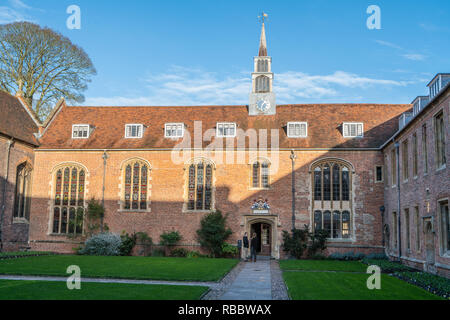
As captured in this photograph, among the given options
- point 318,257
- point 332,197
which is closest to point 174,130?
point 332,197

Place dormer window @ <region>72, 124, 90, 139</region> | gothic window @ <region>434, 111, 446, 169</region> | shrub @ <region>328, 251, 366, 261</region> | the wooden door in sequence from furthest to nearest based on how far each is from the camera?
dormer window @ <region>72, 124, 90, 139</region> < the wooden door < shrub @ <region>328, 251, 366, 261</region> < gothic window @ <region>434, 111, 446, 169</region>

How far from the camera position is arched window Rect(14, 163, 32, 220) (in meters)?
28.6

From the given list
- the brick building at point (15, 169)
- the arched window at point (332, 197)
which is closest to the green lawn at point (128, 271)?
the brick building at point (15, 169)

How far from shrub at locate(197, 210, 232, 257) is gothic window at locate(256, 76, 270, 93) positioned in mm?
9832

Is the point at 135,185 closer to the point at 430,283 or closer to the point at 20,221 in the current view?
the point at 20,221

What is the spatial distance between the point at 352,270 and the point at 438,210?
488cm

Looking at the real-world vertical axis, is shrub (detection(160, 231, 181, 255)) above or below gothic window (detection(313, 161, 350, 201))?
below

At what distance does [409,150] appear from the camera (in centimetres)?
2180

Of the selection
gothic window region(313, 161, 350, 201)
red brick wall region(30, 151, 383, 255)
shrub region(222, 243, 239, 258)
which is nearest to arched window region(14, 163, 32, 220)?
red brick wall region(30, 151, 383, 255)

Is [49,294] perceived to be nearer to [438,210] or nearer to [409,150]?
[438,210]

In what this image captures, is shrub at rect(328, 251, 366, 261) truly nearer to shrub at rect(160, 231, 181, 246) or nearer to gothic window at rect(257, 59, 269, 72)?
shrub at rect(160, 231, 181, 246)

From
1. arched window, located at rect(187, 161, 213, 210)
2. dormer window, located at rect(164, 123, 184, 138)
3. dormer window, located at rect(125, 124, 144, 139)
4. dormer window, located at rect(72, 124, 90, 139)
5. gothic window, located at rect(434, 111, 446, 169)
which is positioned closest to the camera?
gothic window, located at rect(434, 111, 446, 169)
